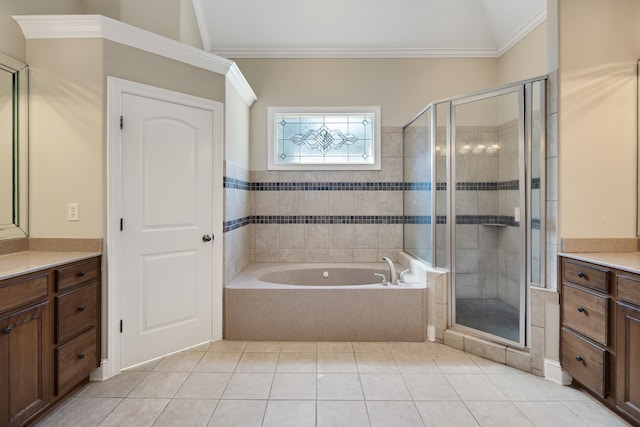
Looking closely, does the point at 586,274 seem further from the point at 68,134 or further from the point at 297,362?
the point at 68,134

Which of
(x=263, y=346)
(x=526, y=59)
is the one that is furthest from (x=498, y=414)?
(x=526, y=59)

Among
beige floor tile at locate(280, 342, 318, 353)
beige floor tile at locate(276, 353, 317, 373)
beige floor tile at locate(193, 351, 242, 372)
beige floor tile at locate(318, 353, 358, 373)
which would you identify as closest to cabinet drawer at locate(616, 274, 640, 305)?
beige floor tile at locate(318, 353, 358, 373)

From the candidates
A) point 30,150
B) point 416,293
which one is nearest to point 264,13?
point 30,150

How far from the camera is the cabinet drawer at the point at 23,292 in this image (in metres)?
1.60

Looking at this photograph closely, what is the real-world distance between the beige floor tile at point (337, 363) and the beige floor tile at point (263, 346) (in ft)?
1.25

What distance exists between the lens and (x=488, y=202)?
2783 mm

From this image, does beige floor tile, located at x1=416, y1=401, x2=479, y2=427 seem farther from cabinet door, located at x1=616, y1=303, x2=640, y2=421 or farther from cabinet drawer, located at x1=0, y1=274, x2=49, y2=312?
cabinet drawer, located at x1=0, y1=274, x2=49, y2=312

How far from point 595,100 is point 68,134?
3.45 meters

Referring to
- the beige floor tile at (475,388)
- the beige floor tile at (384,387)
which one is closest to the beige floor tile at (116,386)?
the beige floor tile at (384,387)

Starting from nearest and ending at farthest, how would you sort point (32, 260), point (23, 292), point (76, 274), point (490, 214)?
1. point (23, 292)
2. point (32, 260)
3. point (76, 274)
4. point (490, 214)

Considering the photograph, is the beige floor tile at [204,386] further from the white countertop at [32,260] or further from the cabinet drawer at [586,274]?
the cabinet drawer at [586,274]

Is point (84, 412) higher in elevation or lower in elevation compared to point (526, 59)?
lower

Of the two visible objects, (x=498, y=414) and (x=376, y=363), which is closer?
(x=498, y=414)

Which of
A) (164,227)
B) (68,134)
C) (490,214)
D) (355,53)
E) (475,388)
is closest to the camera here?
(475,388)
